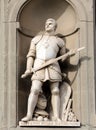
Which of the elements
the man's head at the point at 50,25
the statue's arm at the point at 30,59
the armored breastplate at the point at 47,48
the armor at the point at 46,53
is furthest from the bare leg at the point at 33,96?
the man's head at the point at 50,25

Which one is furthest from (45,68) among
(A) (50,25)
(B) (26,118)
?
(B) (26,118)

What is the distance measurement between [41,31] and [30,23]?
26 cm

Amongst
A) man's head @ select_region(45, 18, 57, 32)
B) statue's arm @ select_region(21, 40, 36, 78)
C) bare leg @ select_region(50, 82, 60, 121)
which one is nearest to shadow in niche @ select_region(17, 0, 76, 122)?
statue's arm @ select_region(21, 40, 36, 78)

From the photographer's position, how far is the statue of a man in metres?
19.0

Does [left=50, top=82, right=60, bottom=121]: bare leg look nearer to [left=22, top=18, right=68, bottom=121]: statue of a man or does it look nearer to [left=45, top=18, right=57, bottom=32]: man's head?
[left=22, top=18, right=68, bottom=121]: statue of a man

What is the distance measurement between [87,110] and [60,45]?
4.32 feet

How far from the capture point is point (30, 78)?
19.3m

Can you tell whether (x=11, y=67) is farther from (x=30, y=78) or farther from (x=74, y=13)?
(x=74, y=13)

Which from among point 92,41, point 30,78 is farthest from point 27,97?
point 92,41

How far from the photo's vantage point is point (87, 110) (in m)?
19.0

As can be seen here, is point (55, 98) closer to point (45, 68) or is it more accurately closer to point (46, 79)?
point (46, 79)

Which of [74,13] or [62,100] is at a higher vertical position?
[74,13]

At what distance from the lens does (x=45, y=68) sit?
1916cm

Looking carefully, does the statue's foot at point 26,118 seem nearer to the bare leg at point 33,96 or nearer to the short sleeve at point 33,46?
the bare leg at point 33,96
